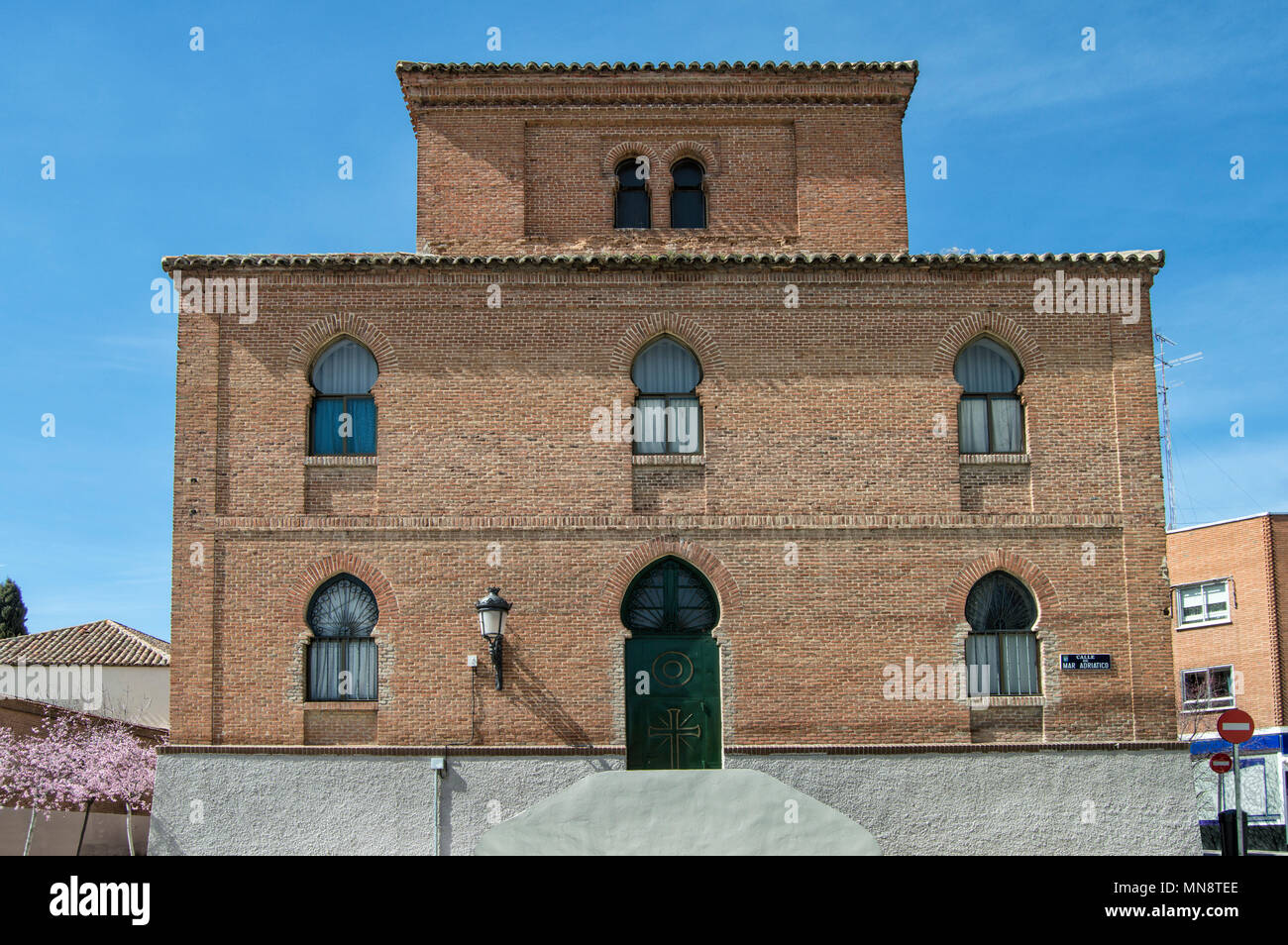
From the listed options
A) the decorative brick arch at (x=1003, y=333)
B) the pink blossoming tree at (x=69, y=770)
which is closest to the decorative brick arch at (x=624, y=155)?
the decorative brick arch at (x=1003, y=333)

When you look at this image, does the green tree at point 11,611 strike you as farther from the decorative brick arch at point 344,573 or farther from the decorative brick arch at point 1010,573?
the decorative brick arch at point 1010,573

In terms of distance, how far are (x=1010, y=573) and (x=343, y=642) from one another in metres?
9.10

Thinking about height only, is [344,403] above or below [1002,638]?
above

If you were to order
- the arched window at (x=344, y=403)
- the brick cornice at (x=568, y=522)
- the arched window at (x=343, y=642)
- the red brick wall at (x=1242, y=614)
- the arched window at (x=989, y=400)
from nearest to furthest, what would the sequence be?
the arched window at (x=343, y=642) → the brick cornice at (x=568, y=522) → the arched window at (x=344, y=403) → the arched window at (x=989, y=400) → the red brick wall at (x=1242, y=614)

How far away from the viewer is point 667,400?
18.3m

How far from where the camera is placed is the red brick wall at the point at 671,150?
2014cm

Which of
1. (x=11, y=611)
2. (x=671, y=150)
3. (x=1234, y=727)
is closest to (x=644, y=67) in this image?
(x=671, y=150)

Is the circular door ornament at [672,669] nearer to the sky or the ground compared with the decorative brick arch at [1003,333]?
nearer to the ground

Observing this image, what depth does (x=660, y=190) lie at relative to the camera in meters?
20.3

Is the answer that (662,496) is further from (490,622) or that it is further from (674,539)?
(490,622)

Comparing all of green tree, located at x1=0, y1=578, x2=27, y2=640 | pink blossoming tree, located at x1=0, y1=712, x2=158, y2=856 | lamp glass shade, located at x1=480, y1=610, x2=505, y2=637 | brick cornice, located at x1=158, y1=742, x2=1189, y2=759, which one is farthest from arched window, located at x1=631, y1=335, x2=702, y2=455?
green tree, located at x1=0, y1=578, x2=27, y2=640

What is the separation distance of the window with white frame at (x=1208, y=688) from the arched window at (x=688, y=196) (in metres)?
20.1

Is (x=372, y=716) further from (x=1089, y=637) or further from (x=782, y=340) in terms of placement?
(x=1089, y=637)

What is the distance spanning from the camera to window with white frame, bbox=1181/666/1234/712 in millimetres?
32562
